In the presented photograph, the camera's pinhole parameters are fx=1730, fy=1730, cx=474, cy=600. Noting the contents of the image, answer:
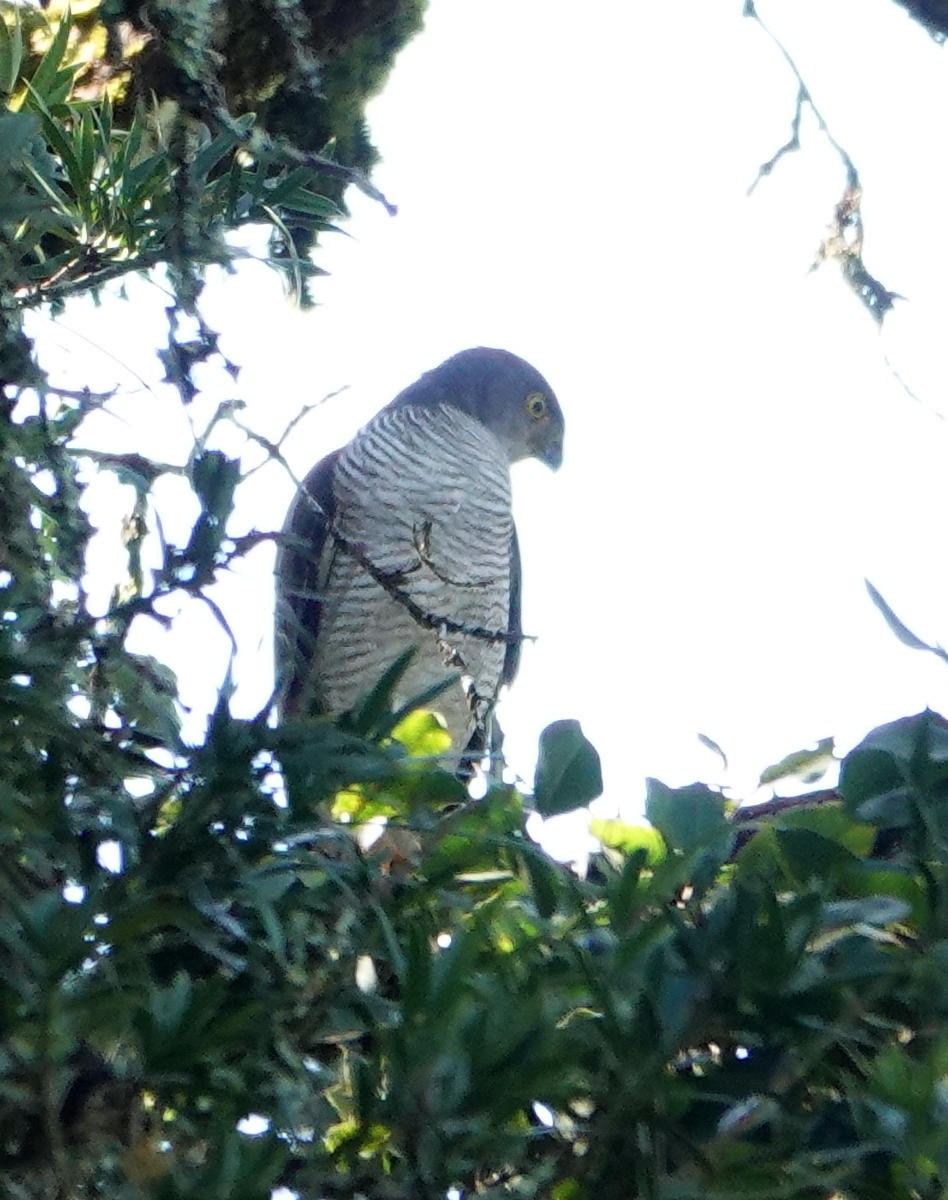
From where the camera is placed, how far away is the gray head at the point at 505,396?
17.7 ft

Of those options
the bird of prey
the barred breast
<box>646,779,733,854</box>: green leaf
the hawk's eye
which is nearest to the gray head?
the hawk's eye

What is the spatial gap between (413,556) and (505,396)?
119cm

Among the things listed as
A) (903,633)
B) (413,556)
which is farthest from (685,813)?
(413,556)

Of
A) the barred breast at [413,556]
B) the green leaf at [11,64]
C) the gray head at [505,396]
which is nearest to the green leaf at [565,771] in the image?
the green leaf at [11,64]

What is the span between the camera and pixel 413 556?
446cm

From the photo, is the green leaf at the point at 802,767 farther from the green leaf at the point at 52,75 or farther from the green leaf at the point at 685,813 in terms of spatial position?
the green leaf at the point at 52,75

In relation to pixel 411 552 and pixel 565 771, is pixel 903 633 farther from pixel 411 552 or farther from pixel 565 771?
pixel 411 552

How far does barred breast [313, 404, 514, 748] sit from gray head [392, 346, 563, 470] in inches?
17.6

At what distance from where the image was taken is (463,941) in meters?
1.04

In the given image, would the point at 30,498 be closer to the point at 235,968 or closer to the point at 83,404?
the point at 83,404

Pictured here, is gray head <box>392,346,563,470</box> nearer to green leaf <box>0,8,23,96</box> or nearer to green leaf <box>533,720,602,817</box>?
green leaf <box>0,8,23,96</box>

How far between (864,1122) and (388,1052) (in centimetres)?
28

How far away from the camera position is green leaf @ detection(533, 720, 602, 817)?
1.37 m

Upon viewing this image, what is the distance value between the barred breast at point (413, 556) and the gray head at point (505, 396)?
448 millimetres
